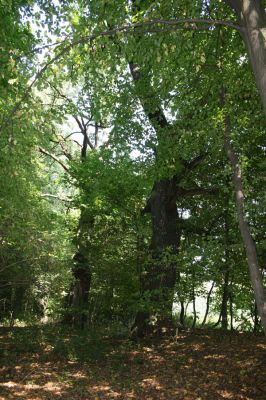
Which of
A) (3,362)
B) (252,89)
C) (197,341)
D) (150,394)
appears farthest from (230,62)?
(3,362)

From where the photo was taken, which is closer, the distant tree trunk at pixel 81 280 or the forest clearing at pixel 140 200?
the forest clearing at pixel 140 200

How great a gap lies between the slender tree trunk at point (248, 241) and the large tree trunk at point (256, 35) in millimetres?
2233

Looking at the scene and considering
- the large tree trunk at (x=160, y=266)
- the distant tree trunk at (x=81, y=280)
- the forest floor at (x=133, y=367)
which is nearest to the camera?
the forest floor at (x=133, y=367)

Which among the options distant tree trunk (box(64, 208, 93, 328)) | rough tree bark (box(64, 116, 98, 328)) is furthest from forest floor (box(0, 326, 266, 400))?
rough tree bark (box(64, 116, 98, 328))

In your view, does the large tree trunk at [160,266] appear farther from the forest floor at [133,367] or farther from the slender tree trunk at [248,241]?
the slender tree trunk at [248,241]

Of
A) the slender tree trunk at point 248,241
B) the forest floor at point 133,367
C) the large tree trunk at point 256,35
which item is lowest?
the forest floor at point 133,367

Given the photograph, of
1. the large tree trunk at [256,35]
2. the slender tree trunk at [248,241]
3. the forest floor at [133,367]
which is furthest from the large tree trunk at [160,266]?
the large tree trunk at [256,35]

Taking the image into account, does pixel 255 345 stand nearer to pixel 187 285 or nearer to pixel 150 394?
pixel 187 285

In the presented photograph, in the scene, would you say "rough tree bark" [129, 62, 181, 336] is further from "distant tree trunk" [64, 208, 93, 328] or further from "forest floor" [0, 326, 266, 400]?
"distant tree trunk" [64, 208, 93, 328]

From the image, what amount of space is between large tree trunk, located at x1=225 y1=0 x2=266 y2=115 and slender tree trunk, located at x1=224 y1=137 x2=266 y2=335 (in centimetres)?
223

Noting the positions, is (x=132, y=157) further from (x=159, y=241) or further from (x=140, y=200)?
(x=159, y=241)

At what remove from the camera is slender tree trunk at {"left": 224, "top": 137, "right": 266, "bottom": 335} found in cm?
568

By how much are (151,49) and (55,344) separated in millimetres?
8334

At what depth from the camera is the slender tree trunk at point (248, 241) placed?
5684 mm
